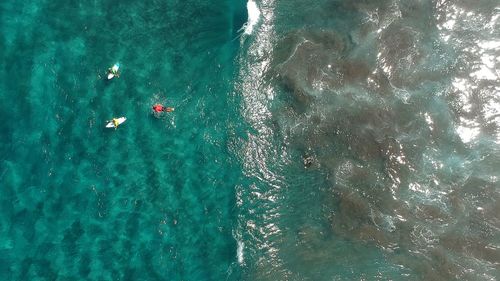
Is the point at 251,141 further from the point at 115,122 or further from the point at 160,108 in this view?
the point at 115,122

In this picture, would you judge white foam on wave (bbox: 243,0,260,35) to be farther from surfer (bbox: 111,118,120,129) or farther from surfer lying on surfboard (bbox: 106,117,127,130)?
surfer (bbox: 111,118,120,129)

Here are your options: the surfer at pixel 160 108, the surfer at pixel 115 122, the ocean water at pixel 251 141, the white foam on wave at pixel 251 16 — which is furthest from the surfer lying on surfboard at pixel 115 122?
the white foam on wave at pixel 251 16

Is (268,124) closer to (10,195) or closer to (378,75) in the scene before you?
(378,75)

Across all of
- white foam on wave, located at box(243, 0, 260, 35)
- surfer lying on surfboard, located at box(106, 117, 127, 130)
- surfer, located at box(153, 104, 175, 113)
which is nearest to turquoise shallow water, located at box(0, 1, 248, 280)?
surfer lying on surfboard, located at box(106, 117, 127, 130)

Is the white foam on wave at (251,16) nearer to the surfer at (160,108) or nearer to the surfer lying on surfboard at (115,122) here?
the surfer at (160,108)

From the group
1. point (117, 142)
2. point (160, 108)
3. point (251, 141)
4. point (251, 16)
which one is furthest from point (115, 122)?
point (251, 16)
